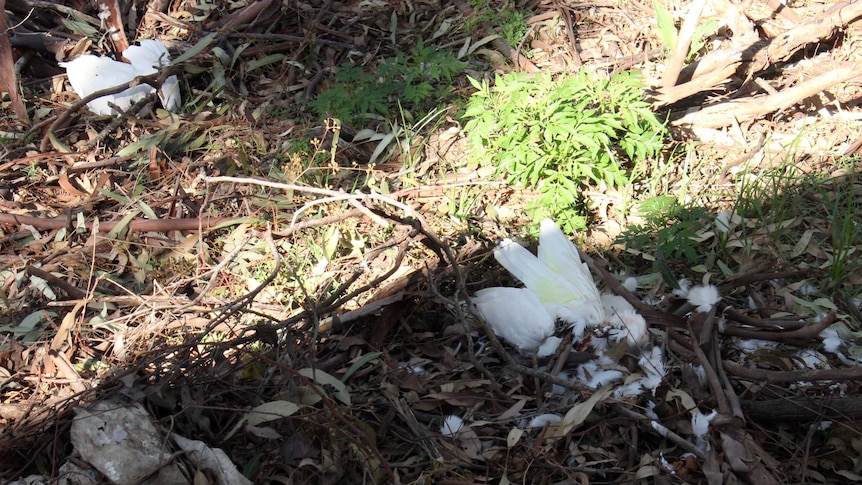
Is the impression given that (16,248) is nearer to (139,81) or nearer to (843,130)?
(139,81)

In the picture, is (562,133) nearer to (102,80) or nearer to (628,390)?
(628,390)

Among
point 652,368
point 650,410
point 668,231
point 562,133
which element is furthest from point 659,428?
point 562,133

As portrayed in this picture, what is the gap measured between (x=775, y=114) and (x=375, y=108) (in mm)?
1757

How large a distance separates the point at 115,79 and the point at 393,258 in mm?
1789

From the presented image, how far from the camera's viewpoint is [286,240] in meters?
2.85

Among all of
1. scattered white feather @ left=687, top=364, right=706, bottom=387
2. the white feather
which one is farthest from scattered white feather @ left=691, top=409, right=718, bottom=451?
the white feather

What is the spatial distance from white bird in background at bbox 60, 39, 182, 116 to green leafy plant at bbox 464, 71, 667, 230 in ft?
5.23

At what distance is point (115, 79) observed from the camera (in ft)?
11.7

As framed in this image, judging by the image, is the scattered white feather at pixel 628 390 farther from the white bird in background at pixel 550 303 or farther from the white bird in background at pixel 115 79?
the white bird in background at pixel 115 79

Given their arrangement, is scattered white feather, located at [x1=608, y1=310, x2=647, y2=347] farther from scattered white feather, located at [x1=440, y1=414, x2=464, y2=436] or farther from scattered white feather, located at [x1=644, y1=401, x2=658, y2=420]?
scattered white feather, located at [x1=440, y1=414, x2=464, y2=436]

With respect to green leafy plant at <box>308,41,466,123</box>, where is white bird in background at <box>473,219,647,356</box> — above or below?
below

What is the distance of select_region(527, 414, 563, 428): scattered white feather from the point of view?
6.65 feet

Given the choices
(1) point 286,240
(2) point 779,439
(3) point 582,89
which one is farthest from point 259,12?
(2) point 779,439

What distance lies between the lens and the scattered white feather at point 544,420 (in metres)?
2.03
